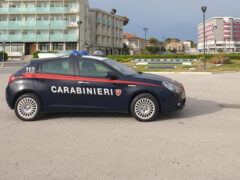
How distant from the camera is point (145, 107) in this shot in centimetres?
653

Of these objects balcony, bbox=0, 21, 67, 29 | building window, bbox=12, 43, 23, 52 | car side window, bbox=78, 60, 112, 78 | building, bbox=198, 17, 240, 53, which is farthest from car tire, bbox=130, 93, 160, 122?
building, bbox=198, 17, 240, 53

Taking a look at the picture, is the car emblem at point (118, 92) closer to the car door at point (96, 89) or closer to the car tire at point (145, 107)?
the car door at point (96, 89)

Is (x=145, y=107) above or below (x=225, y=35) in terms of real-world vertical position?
below

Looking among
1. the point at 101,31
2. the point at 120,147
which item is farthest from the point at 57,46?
the point at 120,147

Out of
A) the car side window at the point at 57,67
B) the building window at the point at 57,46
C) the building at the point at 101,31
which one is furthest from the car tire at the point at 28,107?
the building at the point at 101,31

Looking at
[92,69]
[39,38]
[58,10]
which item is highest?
[58,10]

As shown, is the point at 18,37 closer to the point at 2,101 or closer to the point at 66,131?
the point at 2,101

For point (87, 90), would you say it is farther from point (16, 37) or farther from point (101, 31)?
point (101, 31)

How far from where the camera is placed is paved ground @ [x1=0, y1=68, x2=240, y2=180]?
3.71 metres

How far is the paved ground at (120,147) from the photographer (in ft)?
12.2

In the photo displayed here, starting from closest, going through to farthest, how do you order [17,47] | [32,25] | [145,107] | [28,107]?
1. [145,107]
2. [28,107]
3. [32,25]
4. [17,47]

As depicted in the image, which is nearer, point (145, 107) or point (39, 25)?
point (145, 107)

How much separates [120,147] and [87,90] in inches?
88.2

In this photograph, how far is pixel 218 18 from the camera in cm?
17112
